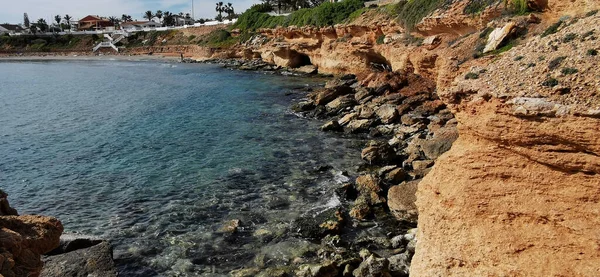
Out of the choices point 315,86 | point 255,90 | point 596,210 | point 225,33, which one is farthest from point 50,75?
point 596,210

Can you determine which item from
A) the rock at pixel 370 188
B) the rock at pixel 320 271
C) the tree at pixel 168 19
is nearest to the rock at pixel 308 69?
the rock at pixel 370 188

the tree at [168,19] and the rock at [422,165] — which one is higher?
the tree at [168,19]

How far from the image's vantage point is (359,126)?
3117 cm

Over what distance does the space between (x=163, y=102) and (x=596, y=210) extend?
144ft

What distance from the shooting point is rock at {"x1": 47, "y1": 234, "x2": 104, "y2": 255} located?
13922 mm

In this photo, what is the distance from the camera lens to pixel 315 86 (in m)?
52.7

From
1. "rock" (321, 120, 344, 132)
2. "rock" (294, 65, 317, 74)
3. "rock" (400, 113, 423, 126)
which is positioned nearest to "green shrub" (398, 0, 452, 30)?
"rock" (400, 113, 423, 126)

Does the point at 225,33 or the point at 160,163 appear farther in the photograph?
the point at 225,33

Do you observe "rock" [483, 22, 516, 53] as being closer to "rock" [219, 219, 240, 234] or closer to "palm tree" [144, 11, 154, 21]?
"rock" [219, 219, 240, 234]

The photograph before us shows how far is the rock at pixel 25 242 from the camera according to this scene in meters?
7.43

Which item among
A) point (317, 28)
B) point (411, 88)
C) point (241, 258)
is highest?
point (317, 28)

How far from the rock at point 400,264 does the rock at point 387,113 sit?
1848 cm

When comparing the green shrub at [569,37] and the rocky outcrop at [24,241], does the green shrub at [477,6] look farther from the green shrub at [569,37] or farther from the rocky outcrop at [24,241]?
the rocky outcrop at [24,241]

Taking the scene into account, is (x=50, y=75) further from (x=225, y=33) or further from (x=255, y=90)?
(x=255, y=90)
